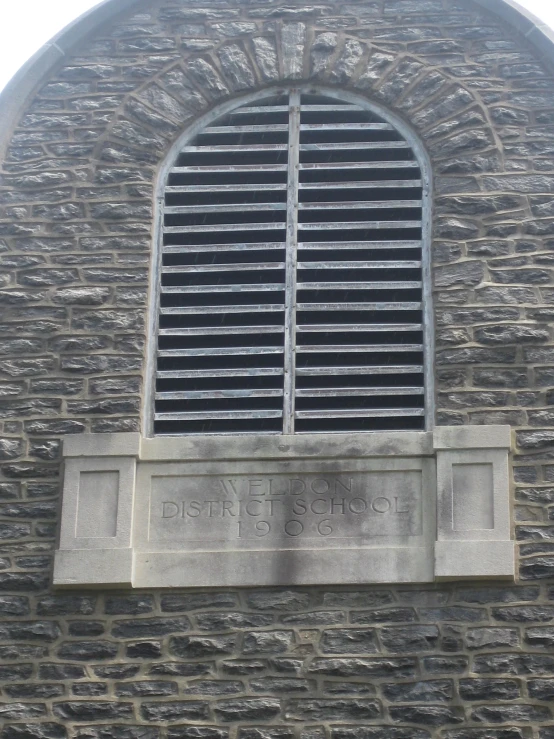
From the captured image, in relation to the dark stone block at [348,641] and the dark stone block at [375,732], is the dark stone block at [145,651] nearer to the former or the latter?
the dark stone block at [348,641]

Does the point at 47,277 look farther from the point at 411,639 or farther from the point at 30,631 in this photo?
the point at 411,639

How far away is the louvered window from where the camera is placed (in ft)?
42.2

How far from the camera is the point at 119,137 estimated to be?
541 inches

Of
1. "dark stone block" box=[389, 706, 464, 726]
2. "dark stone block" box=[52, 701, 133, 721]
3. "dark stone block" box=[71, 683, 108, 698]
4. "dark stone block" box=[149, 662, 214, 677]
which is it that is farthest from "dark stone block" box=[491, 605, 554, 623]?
"dark stone block" box=[71, 683, 108, 698]

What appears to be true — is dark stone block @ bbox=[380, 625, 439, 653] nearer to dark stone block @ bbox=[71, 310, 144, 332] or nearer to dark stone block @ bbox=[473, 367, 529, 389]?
dark stone block @ bbox=[473, 367, 529, 389]

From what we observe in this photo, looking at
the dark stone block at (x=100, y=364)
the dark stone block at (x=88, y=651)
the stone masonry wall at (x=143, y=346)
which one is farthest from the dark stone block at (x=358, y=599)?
the dark stone block at (x=100, y=364)

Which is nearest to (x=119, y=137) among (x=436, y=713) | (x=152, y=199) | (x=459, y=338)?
(x=152, y=199)

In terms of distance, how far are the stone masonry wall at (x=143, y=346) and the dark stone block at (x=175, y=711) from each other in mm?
14

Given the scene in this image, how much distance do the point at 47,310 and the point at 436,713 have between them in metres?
3.99

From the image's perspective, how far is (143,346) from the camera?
12922mm

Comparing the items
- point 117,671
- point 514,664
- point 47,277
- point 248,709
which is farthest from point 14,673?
point 514,664

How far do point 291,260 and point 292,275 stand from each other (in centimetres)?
12

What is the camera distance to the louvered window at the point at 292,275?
12852 millimetres

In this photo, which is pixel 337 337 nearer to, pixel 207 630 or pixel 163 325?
pixel 163 325
